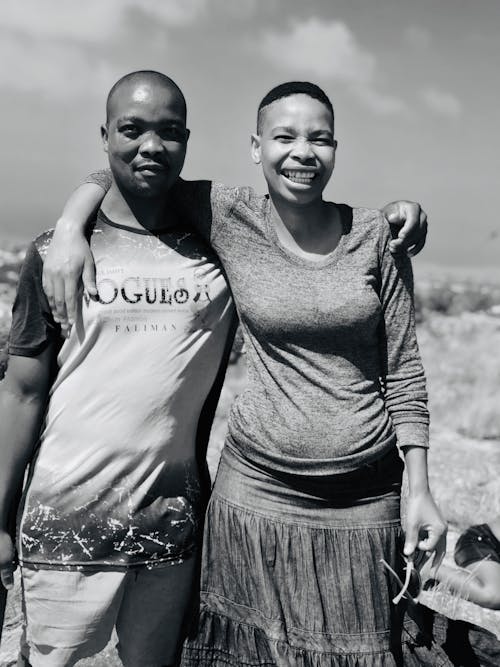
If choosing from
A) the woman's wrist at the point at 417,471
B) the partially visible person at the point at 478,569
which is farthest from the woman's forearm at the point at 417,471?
the partially visible person at the point at 478,569

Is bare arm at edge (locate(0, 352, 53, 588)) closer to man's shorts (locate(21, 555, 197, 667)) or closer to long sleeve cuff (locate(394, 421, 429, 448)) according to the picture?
man's shorts (locate(21, 555, 197, 667))

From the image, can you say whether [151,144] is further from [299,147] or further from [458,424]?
[458,424]

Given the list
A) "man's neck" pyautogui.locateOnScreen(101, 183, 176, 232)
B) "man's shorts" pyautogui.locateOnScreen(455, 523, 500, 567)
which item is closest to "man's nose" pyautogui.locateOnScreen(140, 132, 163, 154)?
"man's neck" pyautogui.locateOnScreen(101, 183, 176, 232)

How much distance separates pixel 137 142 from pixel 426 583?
1.58m

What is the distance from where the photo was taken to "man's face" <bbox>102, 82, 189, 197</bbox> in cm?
224

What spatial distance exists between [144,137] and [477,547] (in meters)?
2.72

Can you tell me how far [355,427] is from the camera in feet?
7.22

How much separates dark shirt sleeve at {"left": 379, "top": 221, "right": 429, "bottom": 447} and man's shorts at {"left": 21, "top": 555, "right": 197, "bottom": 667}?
808 millimetres

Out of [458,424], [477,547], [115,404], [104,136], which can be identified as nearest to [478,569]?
[477,547]

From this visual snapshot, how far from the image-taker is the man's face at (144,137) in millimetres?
2240

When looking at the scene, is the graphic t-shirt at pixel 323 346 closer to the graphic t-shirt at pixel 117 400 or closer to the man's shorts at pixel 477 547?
the graphic t-shirt at pixel 117 400

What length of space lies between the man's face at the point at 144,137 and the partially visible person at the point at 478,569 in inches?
90.9

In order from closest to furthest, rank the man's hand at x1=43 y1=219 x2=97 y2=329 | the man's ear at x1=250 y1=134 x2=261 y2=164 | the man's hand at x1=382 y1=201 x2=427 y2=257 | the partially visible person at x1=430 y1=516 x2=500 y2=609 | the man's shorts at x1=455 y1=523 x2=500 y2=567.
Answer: the man's hand at x1=43 y1=219 x2=97 y2=329
the man's hand at x1=382 y1=201 x2=427 y2=257
the man's ear at x1=250 y1=134 x2=261 y2=164
the partially visible person at x1=430 y1=516 x2=500 y2=609
the man's shorts at x1=455 y1=523 x2=500 y2=567

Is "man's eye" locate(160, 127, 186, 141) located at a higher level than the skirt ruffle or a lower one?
higher
